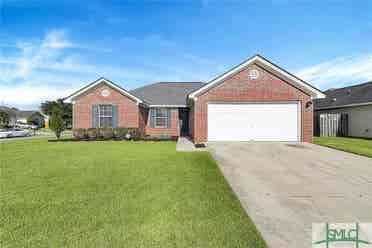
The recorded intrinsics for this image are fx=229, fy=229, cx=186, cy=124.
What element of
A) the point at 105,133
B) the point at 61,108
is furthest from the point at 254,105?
the point at 61,108

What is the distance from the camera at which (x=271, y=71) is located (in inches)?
589

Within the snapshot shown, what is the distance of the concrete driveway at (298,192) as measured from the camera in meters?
3.62

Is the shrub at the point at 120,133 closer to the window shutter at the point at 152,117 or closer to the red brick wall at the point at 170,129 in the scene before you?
the red brick wall at the point at 170,129

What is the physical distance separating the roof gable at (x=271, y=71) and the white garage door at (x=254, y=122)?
117 centimetres

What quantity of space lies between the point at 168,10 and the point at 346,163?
10.1 metres

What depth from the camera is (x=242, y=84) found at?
15.1 metres

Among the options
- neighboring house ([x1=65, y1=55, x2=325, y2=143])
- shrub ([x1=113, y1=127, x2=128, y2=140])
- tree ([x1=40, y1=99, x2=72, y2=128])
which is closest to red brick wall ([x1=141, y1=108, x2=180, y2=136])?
shrub ([x1=113, y1=127, x2=128, y2=140])

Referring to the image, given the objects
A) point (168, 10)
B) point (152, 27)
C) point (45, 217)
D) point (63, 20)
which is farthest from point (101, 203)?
point (152, 27)

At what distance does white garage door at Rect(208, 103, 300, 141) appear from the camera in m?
14.9

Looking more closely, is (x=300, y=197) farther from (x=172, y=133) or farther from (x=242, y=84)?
(x=172, y=133)

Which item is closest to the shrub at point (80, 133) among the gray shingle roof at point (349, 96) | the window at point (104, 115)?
the window at point (104, 115)

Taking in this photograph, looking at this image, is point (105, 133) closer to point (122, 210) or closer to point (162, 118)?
point (162, 118)

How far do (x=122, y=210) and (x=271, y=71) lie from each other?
1372 centimetres

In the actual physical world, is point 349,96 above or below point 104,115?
above
